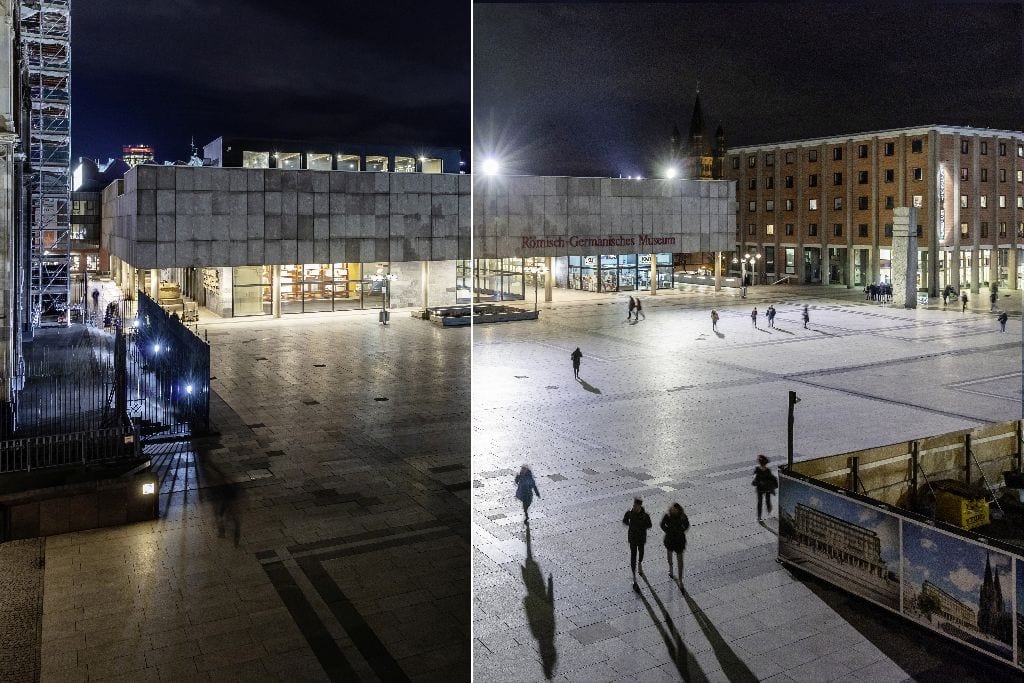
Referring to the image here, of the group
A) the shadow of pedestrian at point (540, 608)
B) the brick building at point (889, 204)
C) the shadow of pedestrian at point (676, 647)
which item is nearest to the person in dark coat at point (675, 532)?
the shadow of pedestrian at point (676, 647)


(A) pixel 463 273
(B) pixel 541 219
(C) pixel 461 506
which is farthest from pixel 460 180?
(C) pixel 461 506

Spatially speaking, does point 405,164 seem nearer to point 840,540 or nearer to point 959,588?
point 840,540

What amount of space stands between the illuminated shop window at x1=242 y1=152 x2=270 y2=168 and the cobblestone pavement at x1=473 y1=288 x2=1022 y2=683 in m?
26.6

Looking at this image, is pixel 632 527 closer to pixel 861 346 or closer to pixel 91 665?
pixel 91 665

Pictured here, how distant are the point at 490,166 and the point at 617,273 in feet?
56.7

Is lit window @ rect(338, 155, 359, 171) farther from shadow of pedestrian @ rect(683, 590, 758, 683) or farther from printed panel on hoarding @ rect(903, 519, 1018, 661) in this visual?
printed panel on hoarding @ rect(903, 519, 1018, 661)

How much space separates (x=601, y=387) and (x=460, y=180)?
78.3 feet

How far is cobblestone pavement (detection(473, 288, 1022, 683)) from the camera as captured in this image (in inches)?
381

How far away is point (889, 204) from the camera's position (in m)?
66.4

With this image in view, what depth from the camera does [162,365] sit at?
24.0 metres

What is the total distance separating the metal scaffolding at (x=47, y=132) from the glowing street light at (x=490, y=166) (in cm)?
2189

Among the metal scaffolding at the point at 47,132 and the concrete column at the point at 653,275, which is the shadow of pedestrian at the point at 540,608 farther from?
the concrete column at the point at 653,275

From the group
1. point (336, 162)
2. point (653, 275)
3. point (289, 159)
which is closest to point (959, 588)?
point (653, 275)

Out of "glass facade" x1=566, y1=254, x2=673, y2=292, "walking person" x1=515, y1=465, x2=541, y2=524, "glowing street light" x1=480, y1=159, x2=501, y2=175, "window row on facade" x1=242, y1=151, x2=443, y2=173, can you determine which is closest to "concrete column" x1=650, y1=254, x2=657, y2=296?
"glass facade" x1=566, y1=254, x2=673, y2=292
